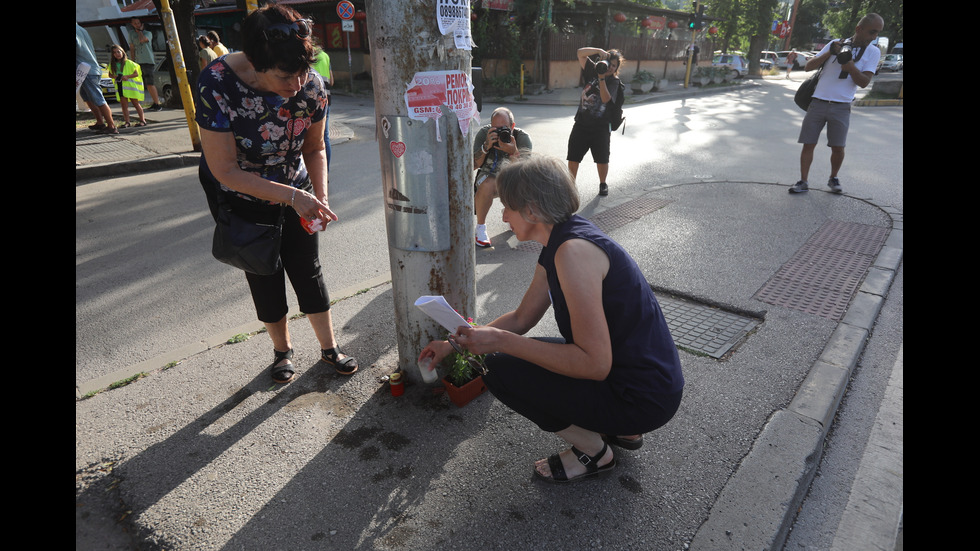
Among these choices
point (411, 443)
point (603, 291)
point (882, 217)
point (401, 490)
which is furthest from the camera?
point (882, 217)

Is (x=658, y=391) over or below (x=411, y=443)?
over

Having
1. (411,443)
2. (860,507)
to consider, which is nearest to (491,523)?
(411,443)

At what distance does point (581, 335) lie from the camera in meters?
1.87

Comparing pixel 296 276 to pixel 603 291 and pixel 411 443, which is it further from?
pixel 603 291

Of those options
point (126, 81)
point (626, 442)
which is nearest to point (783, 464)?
point (626, 442)

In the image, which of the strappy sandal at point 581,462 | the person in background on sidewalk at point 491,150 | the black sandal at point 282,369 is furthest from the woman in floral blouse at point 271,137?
the person in background on sidewalk at point 491,150

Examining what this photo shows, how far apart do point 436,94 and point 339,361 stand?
5.23 feet

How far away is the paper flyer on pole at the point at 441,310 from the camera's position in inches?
82.3

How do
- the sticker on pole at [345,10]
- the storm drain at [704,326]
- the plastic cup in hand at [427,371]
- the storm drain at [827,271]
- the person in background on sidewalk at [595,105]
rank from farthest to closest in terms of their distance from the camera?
the sticker on pole at [345,10], the person in background on sidewalk at [595,105], the storm drain at [827,271], the storm drain at [704,326], the plastic cup in hand at [427,371]

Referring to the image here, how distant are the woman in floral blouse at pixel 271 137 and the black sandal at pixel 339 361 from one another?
14.2 inches

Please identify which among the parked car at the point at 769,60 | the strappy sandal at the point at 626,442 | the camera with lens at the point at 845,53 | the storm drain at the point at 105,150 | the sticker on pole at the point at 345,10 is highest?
the sticker on pole at the point at 345,10

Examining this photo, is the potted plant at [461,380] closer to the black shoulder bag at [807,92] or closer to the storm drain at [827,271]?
the storm drain at [827,271]
